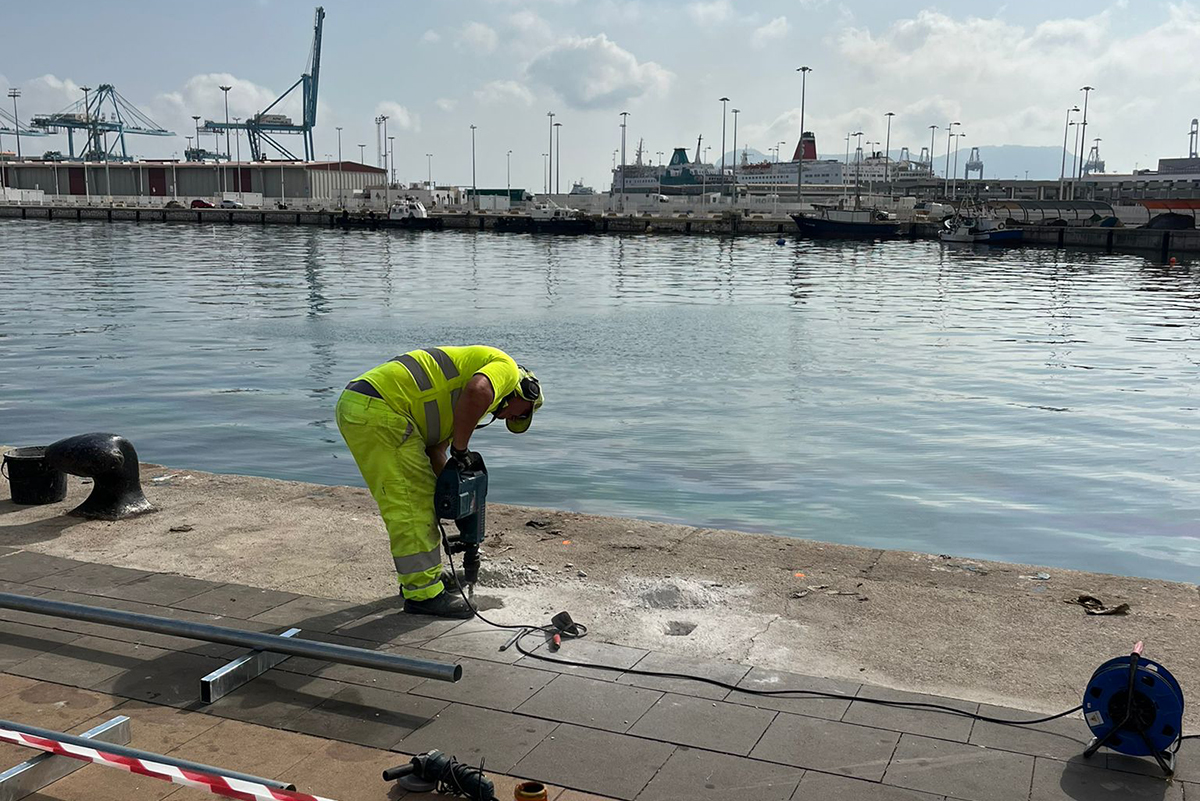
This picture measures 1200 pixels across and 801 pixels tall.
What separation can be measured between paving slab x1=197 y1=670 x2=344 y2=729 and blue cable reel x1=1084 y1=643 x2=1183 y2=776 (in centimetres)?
278

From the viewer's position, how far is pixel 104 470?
707cm

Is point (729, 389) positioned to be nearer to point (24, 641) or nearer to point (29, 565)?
point (29, 565)

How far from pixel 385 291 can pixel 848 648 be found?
1253 inches

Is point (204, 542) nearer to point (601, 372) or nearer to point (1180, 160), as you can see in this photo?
point (601, 372)

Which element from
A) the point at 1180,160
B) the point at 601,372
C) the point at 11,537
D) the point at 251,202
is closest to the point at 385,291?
the point at 601,372

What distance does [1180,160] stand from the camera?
16025 cm

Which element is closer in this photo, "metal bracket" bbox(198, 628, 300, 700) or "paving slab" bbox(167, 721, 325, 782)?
"paving slab" bbox(167, 721, 325, 782)

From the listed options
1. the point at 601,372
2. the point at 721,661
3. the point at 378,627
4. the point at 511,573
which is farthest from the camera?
the point at 601,372

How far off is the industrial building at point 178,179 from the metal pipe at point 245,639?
375 ft

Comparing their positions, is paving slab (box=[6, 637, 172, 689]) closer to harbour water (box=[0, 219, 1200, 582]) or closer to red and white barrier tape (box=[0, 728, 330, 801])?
red and white barrier tape (box=[0, 728, 330, 801])

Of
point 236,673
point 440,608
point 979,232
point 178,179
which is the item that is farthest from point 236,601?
point 178,179

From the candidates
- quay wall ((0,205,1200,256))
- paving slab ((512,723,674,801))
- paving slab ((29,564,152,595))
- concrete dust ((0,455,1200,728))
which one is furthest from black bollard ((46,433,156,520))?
quay wall ((0,205,1200,256))

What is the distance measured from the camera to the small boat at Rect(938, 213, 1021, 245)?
71.8 m

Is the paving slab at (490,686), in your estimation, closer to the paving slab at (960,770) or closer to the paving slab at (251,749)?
the paving slab at (251,749)
